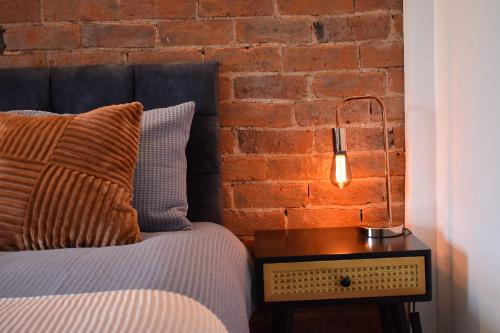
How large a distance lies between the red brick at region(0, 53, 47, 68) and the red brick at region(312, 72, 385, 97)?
1039 mm

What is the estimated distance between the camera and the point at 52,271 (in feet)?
2.89

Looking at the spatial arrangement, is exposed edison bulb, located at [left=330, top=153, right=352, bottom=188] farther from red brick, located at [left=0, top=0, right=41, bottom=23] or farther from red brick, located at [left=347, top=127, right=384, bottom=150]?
red brick, located at [left=0, top=0, right=41, bottom=23]

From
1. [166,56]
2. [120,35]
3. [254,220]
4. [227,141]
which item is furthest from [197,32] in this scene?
[254,220]

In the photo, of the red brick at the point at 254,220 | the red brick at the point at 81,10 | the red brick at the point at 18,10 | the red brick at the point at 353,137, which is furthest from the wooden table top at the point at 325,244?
the red brick at the point at 18,10

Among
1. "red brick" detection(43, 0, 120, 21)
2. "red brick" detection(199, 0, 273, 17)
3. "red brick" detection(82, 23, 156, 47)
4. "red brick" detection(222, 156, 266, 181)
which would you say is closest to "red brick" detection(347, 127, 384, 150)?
"red brick" detection(222, 156, 266, 181)

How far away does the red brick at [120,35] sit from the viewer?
5.57ft

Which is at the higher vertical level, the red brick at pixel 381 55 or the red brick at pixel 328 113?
the red brick at pixel 381 55

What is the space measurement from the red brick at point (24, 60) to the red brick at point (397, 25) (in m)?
1.32

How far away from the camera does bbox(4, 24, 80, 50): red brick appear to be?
170 cm

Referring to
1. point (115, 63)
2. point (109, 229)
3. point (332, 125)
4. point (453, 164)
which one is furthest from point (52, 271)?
point (453, 164)

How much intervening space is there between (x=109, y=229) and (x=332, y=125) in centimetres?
94

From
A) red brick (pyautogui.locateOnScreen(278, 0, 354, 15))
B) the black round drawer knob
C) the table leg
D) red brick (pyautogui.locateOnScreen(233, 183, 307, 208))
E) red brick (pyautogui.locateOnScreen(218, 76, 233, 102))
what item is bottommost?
the table leg

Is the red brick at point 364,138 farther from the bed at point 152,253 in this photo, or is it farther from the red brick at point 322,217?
the bed at point 152,253

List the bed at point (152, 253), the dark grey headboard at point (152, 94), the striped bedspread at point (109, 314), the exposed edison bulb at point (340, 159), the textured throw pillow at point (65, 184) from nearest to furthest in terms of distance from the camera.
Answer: the striped bedspread at point (109, 314) → the bed at point (152, 253) → the textured throw pillow at point (65, 184) → the exposed edison bulb at point (340, 159) → the dark grey headboard at point (152, 94)
